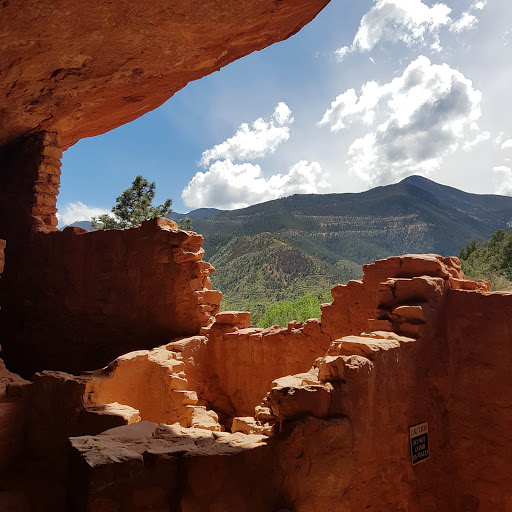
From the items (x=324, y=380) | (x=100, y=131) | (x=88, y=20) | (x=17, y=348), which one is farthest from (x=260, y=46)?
(x=17, y=348)

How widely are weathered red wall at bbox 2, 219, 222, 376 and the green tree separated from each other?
11.4 m

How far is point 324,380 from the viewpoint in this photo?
161 inches

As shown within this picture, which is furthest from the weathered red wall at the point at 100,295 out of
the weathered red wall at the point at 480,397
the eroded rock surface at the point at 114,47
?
the weathered red wall at the point at 480,397

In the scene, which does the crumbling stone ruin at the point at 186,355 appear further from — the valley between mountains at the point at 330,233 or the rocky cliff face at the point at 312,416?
the valley between mountains at the point at 330,233

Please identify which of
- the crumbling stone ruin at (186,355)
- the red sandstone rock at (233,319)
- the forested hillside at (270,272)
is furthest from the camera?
the forested hillside at (270,272)

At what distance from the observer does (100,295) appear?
9227 mm

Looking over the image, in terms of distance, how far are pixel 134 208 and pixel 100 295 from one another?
1327cm

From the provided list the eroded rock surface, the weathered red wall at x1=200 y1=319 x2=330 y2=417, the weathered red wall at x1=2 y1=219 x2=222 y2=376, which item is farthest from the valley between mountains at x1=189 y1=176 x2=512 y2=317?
the eroded rock surface

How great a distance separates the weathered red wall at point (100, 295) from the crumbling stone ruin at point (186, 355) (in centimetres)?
4

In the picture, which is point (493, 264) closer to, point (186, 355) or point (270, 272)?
point (186, 355)

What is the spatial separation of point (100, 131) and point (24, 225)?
3.45m

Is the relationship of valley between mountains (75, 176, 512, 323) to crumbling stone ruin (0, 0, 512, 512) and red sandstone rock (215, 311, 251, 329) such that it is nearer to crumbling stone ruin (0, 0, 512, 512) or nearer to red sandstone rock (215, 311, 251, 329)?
crumbling stone ruin (0, 0, 512, 512)

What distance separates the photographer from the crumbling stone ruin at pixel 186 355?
3.48 meters

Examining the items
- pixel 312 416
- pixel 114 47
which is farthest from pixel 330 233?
pixel 312 416
